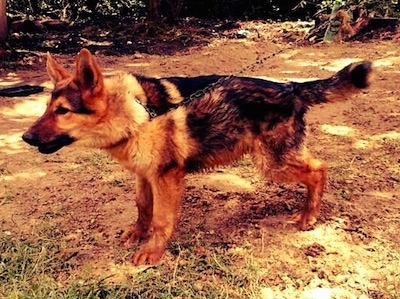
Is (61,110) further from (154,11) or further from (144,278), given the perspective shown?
(154,11)

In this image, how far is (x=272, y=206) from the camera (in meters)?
4.43

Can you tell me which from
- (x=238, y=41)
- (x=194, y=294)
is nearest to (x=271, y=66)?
(x=238, y=41)

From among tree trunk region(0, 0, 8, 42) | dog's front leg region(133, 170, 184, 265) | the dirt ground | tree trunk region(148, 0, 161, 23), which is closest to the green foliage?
tree trunk region(148, 0, 161, 23)

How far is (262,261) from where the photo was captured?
3680mm

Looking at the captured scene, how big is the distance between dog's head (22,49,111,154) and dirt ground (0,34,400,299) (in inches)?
37.8

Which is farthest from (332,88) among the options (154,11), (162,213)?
(154,11)

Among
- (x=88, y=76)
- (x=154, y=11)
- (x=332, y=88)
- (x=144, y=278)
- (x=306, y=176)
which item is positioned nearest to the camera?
(x=88, y=76)

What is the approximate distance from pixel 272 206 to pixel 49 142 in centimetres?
191

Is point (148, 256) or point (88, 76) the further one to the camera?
point (148, 256)

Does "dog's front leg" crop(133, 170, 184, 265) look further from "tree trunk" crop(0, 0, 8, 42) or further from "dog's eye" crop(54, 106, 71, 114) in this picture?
"tree trunk" crop(0, 0, 8, 42)

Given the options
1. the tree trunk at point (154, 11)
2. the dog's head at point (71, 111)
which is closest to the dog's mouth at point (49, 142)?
the dog's head at point (71, 111)

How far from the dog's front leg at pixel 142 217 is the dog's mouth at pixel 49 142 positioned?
72cm

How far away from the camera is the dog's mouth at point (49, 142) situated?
3322mm

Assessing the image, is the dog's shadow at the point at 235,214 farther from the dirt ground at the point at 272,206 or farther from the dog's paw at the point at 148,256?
the dog's paw at the point at 148,256
